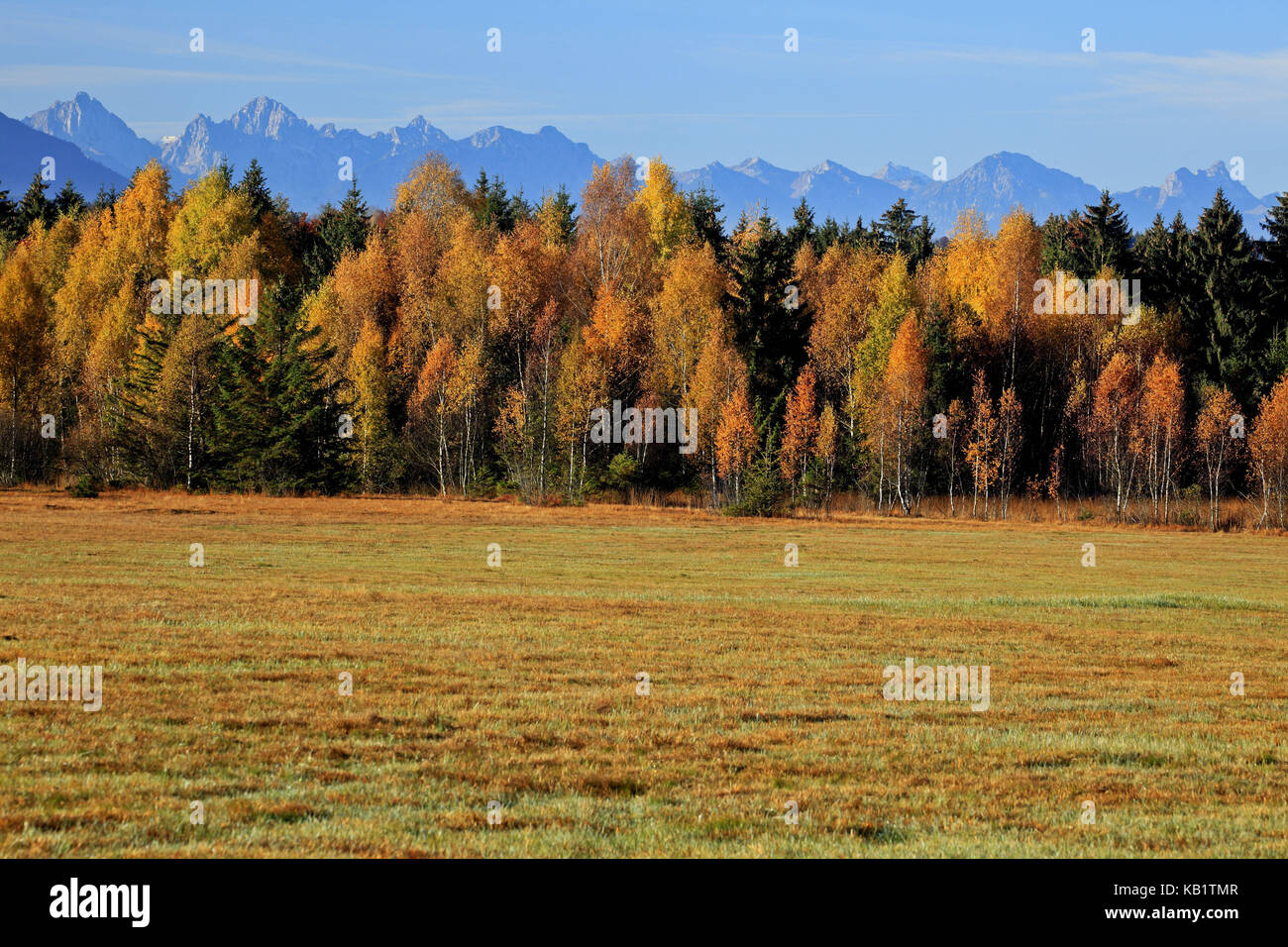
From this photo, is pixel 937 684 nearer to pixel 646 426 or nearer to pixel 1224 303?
pixel 646 426

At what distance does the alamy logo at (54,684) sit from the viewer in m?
13.3

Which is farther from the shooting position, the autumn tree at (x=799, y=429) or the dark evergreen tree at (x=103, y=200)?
the dark evergreen tree at (x=103, y=200)

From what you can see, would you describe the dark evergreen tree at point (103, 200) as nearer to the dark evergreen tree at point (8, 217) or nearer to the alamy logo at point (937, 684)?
the dark evergreen tree at point (8, 217)

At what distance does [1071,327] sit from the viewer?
77000 mm

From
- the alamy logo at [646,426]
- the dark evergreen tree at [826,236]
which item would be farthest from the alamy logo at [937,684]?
the dark evergreen tree at [826,236]

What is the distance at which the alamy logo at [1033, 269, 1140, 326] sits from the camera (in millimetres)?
73938

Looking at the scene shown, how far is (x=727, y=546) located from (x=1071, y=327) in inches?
1646

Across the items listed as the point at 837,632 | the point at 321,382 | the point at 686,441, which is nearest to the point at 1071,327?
the point at 686,441

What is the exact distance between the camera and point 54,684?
46.0 ft

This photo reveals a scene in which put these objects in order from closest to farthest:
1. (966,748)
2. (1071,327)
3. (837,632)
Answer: (966,748)
(837,632)
(1071,327)

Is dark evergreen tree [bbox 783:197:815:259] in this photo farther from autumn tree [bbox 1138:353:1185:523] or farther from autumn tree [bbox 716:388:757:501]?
autumn tree [bbox 1138:353:1185:523]

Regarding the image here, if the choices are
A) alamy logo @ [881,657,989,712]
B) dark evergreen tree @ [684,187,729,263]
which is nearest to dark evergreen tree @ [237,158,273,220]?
dark evergreen tree @ [684,187,729,263]

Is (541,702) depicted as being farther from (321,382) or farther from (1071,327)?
(1071,327)
